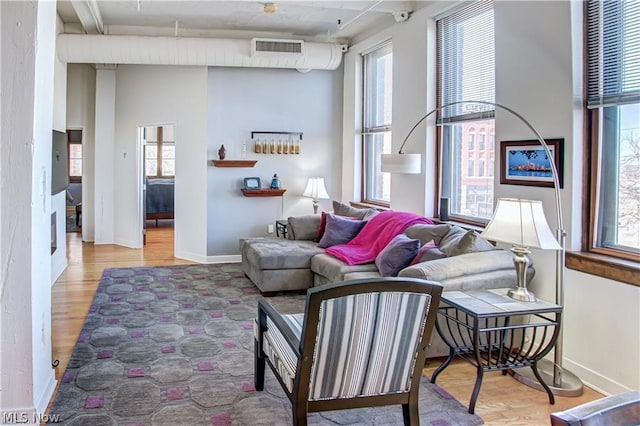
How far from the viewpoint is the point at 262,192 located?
719 cm

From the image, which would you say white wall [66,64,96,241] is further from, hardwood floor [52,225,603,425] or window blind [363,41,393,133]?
window blind [363,41,393,133]

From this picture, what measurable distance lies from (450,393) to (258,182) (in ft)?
15.5

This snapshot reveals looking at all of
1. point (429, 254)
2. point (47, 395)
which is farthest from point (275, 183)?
point (47, 395)

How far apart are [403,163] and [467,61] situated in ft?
3.62

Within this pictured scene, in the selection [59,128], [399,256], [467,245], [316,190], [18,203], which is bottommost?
[399,256]

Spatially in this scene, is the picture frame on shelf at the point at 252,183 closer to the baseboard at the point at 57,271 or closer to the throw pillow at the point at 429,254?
the baseboard at the point at 57,271

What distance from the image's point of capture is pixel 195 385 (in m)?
3.19

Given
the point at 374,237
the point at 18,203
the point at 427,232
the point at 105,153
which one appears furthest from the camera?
the point at 105,153

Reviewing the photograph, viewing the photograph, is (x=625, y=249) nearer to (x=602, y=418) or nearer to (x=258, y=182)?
(x=602, y=418)

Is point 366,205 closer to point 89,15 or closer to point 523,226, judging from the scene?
point 523,226

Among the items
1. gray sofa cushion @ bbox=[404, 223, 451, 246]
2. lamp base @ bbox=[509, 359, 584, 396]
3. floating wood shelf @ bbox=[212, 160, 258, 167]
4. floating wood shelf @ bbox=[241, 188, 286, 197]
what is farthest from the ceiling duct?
lamp base @ bbox=[509, 359, 584, 396]

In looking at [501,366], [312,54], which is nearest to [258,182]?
[312,54]

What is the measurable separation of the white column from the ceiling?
105cm

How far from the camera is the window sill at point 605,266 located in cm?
297
